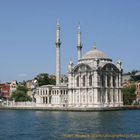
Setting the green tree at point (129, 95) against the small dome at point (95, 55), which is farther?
the green tree at point (129, 95)

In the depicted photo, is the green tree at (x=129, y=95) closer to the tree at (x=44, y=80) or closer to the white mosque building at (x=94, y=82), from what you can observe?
the white mosque building at (x=94, y=82)

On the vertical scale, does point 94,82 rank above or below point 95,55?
below

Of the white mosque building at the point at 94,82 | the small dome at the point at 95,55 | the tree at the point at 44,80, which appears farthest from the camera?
the tree at the point at 44,80

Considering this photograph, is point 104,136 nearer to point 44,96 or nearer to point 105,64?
point 105,64

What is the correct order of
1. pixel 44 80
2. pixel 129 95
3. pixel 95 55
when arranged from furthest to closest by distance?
1. pixel 44 80
2. pixel 129 95
3. pixel 95 55

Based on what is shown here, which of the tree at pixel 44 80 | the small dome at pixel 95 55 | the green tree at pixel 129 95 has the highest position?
the small dome at pixel 95 55

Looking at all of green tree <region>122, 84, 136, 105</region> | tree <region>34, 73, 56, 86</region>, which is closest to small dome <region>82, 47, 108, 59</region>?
green tree <region>122, 84, 136, 105</region>

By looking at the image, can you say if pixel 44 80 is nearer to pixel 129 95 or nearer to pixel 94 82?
pixel 129 95

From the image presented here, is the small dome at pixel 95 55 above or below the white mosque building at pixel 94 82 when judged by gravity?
above

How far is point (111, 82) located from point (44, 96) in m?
21.6

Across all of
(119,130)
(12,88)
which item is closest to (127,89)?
(12,88)

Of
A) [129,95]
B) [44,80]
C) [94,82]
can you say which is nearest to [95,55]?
[94,82]

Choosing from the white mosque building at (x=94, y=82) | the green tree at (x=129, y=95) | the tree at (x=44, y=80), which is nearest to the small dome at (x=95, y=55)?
the white mosque building at (x=94, y=82)

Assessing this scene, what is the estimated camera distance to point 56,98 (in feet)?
383
